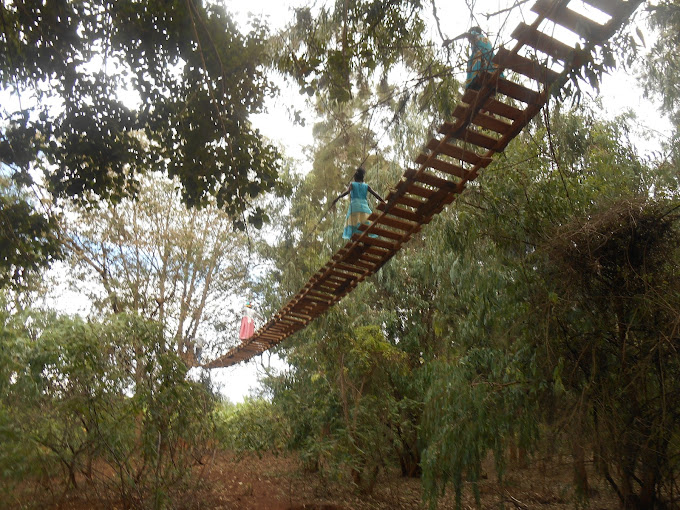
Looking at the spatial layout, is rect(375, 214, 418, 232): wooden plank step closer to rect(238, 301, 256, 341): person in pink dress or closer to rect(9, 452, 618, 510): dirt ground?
rect(9, 452, 618, 510): dirt ground

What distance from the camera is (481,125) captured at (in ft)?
7.68

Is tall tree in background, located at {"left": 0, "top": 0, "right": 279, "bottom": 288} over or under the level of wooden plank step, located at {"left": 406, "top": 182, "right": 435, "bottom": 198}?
over

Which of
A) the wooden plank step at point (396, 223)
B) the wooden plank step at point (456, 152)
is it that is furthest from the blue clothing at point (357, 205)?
the wooden plank step at point (456, 152)

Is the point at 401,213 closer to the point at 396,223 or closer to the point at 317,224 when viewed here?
the point at 396,223

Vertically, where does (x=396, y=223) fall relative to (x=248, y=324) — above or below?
below

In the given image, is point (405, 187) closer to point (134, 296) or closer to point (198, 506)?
point (198, 506)

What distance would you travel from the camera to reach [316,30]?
10.3 feet

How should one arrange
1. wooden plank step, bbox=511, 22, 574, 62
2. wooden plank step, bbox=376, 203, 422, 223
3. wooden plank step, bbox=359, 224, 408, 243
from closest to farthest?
wooden plank step, bbox=511, 22, 574, 62, wooden plank step, bbox=376, 203, 422, 223, wooden plank step, bbox=359, 224, 408, 243

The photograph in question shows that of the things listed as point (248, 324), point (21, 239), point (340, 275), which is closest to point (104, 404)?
point (21, 239)

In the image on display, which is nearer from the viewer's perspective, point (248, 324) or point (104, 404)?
point (104, 404)

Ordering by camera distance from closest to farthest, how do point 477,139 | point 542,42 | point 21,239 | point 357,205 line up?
point 542,42 < point 477,139 < point 21,239 < point 357,205

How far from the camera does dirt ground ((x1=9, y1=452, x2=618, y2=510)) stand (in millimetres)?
4281

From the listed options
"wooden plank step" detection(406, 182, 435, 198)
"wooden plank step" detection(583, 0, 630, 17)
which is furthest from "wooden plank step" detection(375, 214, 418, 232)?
"wooden plank step" detection(583, 0, 630, 17)

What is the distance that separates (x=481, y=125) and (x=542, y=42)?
1.67 ft
